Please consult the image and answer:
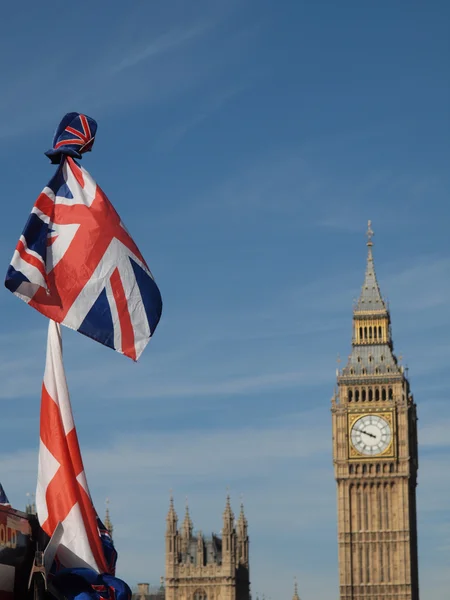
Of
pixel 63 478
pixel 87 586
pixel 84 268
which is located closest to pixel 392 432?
pixel 84 268

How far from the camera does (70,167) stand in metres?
15.1

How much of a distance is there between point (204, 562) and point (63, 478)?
3906 inches

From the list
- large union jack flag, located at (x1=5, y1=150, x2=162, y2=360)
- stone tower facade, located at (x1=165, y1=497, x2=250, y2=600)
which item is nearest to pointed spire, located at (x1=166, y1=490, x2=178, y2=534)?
stone tower facade, located at (x1=165, y1=497, x2=250, y2=600)

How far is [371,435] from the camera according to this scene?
112m

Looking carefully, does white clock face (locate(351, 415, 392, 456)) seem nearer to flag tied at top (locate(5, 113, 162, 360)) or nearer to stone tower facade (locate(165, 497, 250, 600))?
stone tower facade (locate(165, 497, 250, 600))

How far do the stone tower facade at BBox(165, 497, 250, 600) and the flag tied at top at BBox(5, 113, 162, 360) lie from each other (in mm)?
97027

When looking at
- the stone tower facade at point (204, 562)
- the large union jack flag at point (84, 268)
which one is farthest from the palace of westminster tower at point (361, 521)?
the large union jack flag at point (84, 268)

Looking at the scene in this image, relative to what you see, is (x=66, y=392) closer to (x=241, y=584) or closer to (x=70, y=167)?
(x=70, y=167)

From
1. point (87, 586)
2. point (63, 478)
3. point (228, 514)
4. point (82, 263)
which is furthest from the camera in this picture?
point (228, 514)

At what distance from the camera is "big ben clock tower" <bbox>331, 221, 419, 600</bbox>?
110938 millimetres

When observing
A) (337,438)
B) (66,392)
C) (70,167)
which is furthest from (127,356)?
(337,438)

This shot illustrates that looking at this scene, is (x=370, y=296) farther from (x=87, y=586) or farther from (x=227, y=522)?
(x=87, y=586)

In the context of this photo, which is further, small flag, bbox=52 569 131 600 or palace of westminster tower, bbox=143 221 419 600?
palace of westminster tower, bbox=143 221 419 600

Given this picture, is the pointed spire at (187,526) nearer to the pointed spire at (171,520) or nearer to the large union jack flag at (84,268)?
the pointed spire at (171,520)
